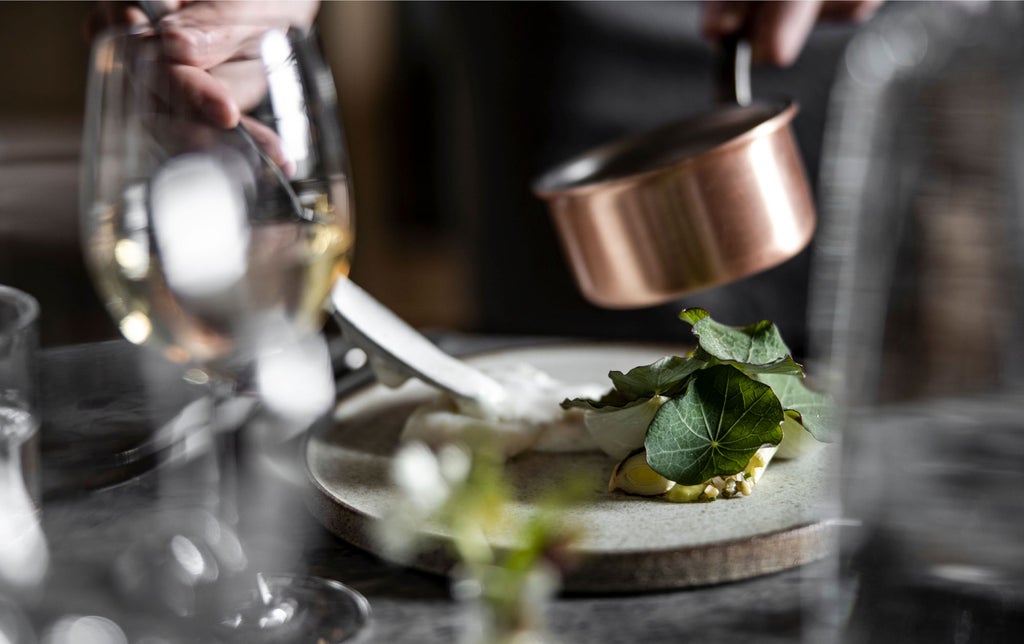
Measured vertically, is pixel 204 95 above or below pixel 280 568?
above

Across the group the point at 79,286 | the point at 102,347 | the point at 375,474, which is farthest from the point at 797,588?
the point at 79,286

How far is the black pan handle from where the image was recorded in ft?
2.85

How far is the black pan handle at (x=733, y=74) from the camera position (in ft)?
2.85

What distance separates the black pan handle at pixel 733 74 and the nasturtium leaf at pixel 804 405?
356 mm

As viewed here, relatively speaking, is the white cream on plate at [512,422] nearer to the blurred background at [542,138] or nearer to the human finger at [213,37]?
the human finger at [213,37]

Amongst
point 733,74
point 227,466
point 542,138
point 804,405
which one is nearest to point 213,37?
point 227,466

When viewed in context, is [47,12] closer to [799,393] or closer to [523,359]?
[523,359]

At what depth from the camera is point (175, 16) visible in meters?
0.48

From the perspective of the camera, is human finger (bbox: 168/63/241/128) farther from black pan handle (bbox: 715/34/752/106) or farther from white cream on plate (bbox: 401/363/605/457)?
black pan handle (bbox: 715/34/752/106)

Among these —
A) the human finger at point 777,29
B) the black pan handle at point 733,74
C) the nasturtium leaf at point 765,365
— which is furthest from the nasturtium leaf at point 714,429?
the human finger at point 777,29

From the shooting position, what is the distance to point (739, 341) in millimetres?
530

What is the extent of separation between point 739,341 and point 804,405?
49mm

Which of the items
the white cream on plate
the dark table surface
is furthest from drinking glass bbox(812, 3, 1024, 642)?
the white cream on plate

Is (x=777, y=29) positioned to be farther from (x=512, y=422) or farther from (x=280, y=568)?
(x=280, y=568)
